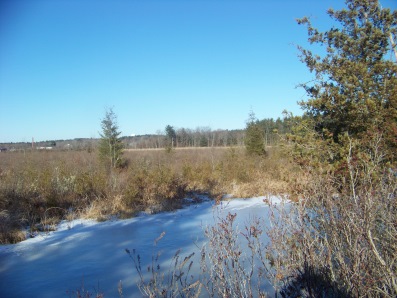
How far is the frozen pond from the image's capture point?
4.28 m

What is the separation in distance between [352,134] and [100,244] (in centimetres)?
592

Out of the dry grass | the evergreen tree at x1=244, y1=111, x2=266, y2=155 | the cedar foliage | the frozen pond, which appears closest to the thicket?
the cedar foliage

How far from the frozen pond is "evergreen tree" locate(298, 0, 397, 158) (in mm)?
3493

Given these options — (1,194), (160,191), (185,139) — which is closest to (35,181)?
(1,194)

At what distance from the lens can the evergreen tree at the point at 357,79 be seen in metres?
Result: 5.62

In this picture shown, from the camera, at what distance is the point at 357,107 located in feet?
18.6

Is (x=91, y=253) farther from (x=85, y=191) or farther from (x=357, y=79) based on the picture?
(x=357, y=79)

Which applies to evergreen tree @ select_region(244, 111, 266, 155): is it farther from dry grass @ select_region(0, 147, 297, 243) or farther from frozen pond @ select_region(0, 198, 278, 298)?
frozen pond @ select_region(0, 198, 278, 298)

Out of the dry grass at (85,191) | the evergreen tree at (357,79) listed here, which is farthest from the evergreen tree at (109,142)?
the evergreen tree at (357,79)

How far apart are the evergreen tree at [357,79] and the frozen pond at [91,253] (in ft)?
11.5

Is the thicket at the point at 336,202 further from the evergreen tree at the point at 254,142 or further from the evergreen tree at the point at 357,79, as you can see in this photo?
the evergreen tree at the point at 254,142

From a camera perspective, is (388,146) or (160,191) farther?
(160,191)

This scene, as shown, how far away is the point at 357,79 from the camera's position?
582 cm

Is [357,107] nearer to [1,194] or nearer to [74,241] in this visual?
[74,241]
